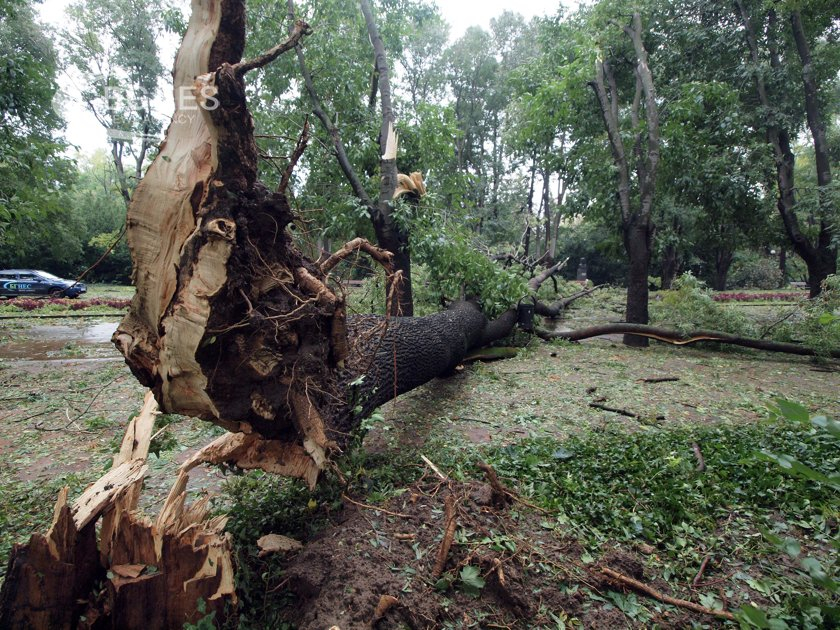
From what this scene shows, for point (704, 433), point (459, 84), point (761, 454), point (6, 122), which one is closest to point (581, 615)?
point (761, 454)

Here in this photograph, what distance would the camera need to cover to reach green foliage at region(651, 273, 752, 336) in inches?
299

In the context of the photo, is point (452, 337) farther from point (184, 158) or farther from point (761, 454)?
point (761, 454)

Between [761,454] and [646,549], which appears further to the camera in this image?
[646,549]

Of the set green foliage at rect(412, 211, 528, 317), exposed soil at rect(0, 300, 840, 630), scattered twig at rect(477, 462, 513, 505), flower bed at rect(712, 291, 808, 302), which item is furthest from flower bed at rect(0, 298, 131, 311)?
flower bed at rect(712, 291, 808, 302)

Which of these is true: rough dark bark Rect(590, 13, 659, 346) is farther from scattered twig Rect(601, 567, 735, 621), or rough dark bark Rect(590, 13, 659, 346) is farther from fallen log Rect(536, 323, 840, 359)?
scattered twig Rect(601, 567, 735, 621)

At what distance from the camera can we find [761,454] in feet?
3.79

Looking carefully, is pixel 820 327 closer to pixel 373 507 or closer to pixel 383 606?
pixel 373 507

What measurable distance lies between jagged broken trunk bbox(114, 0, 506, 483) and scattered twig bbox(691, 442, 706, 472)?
2.43 m

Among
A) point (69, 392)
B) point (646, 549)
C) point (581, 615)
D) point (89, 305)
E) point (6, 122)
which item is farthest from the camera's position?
point (89, 305)

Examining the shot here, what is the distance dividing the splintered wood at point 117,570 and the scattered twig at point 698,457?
9.29 feet

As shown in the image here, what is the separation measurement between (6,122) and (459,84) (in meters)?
24.5

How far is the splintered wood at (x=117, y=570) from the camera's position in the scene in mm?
1630

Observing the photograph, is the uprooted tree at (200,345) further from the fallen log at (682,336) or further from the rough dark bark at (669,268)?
the rough dark bark at (669,268)

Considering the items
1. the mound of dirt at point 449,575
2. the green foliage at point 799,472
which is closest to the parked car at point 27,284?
the mound of dirt at point 449,575
